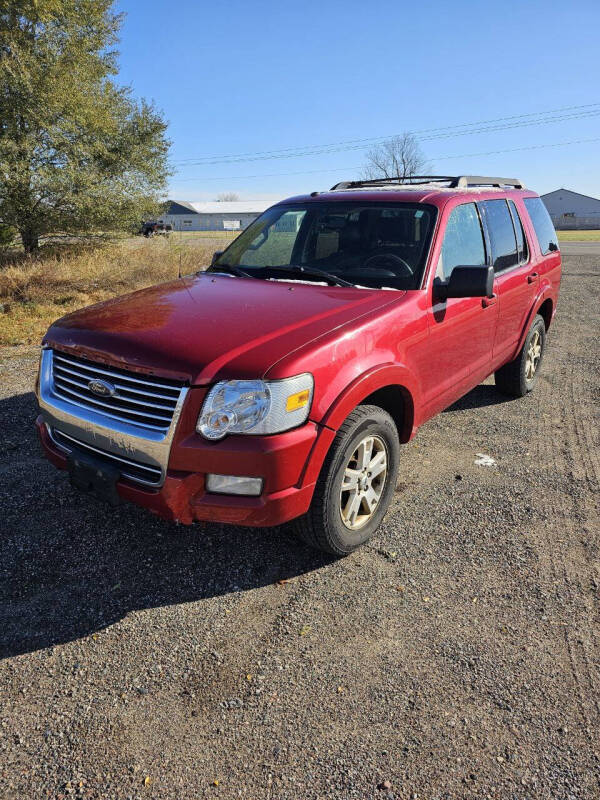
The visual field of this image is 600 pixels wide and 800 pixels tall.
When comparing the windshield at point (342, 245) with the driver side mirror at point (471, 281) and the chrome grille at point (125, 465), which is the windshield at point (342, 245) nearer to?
the driver side mirror at point (471, 281)

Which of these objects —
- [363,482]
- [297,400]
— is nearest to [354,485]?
[363,482]

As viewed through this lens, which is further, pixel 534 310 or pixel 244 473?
pixel 534 310

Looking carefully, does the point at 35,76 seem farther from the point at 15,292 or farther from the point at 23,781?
the point at 23,781

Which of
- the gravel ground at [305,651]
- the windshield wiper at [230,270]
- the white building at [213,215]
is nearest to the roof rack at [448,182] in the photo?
the windshield wiper at [230,270]

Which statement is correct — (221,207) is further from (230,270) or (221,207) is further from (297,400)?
(297,400)

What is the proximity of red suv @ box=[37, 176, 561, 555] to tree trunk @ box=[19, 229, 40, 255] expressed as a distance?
11.3 metres

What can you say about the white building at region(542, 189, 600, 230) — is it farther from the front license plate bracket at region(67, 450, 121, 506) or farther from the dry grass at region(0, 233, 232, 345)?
the front license plate bracket at region(67, 450, 121, 506)

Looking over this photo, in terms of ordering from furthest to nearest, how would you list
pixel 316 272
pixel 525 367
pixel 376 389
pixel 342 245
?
pixel 525 367, pixel 342 245, pixel 316 272, pixel 376 389

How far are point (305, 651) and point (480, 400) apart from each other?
395 cm

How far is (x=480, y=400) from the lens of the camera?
5867 millimetres

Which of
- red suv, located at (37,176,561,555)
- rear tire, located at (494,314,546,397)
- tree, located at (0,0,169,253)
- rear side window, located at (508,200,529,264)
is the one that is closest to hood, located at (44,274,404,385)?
red suv, located at (37,176,561,555)

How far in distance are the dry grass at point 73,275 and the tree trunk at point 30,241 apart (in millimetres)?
257

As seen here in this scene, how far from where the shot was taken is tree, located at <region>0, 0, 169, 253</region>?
12508mm

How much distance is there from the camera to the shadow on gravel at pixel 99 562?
8.98 feet
